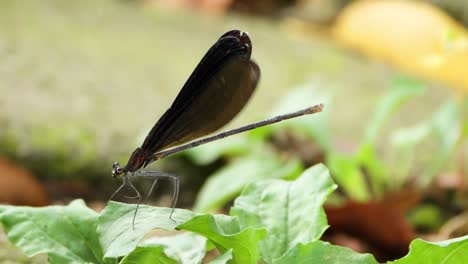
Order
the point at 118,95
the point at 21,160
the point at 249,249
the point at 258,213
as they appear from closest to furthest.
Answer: the point at 249,249 → the point at 258,213 → the point at 21,160 → the point at 118,95

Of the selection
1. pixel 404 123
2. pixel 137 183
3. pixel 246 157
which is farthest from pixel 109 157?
pixel 404 123

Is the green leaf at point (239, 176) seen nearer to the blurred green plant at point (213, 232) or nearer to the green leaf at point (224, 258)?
the blurred green plant at point (213, 232)

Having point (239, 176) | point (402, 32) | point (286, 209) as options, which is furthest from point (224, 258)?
point (402, 32)

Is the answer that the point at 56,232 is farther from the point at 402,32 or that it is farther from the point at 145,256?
the point at 402,32

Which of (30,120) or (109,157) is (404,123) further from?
(30,120)

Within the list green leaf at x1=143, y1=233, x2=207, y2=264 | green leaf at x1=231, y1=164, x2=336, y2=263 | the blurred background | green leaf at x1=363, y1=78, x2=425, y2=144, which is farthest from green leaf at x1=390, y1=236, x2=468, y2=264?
green leaf at x1=363, y1=78, x2=425, y2=144

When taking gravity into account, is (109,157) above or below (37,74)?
below

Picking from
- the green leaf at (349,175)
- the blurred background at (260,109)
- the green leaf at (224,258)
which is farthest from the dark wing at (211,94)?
the green leaf at (349,175)
